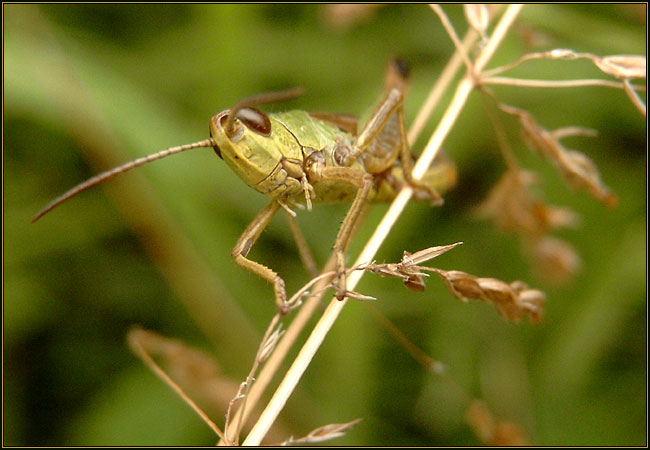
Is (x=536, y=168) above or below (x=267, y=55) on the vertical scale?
below

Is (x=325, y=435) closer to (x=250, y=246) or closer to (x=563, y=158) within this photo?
(x=250, y=246)

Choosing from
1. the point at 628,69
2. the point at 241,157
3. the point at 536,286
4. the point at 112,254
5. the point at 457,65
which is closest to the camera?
the point at 628,69

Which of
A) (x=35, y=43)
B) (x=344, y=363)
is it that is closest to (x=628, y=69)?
(x=344, y=363)

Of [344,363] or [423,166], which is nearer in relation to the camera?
[423,166]

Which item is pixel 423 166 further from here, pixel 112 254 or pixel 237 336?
pixel 112 254

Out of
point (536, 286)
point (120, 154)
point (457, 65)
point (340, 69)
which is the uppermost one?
point (457, 65)

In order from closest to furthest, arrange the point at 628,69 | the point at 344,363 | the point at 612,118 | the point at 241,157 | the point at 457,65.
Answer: the point at 628,69 < the point at 241,157 < the point at 457,65 < the point at 344,363 < the point at 612,118
